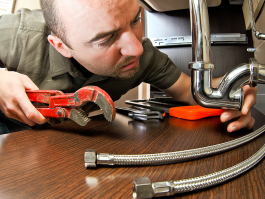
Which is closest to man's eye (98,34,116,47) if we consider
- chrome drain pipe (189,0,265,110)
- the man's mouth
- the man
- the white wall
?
the man

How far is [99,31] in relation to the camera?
1.52 ft

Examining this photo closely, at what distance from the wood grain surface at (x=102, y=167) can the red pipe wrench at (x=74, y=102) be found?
46 millimetres

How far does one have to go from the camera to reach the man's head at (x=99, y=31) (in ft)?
1.48

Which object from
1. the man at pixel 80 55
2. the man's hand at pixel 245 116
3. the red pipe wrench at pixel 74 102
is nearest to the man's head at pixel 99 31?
the man at pixel 80 55

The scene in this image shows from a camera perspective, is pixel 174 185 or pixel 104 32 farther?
pixel 104 32

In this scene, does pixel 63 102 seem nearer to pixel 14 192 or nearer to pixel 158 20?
pixel 14 192

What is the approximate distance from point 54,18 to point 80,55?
0.41 feet

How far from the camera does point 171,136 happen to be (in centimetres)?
43

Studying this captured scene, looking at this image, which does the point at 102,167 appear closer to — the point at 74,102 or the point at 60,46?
the point at 74,102

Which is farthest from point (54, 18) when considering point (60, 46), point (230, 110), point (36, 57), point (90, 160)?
point (230, 110)

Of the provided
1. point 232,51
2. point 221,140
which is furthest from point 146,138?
point 232,51

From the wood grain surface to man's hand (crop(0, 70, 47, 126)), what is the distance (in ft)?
0.15

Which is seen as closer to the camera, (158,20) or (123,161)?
(123,161)

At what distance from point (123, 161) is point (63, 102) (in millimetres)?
228
